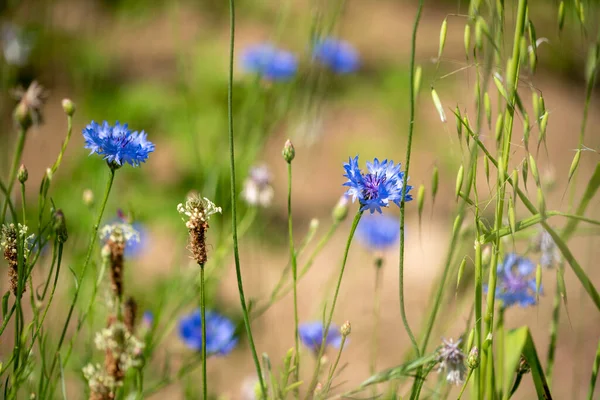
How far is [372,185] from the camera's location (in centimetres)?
56

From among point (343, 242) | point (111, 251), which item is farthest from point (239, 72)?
point (111, 251)

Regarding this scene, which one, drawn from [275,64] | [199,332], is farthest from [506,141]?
[275,64]

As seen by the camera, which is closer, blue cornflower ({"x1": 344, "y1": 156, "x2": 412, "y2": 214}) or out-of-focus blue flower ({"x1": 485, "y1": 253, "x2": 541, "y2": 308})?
blue cornflower ({"x1": 344, "y1": 156, "x2": 412, "y2": 214})

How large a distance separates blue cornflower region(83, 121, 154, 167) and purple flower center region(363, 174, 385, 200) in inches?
7.6

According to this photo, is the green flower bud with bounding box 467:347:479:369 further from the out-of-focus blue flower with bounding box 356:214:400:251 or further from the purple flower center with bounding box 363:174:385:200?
the out-of-focus blue flower with bounding box 356:214:400:251

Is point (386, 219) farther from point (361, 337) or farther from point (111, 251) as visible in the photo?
point (111, 251)

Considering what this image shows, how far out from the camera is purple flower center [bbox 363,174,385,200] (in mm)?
555

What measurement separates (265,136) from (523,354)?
0.53 metres

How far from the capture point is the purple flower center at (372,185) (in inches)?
21.8

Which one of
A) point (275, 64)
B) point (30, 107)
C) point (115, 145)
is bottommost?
point (115, 145)

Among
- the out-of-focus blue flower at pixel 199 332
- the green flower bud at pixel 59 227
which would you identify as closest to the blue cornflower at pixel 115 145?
the green flower bud at pixel 59 227

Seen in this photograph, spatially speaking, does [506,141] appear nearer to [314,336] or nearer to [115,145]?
[115,145]

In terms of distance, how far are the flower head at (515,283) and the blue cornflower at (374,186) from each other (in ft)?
0.65

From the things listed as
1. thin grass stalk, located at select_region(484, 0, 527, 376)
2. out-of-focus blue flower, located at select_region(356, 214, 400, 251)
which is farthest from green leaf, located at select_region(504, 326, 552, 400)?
out-of-focus blue flower, located at select_region(356, 214, 400, 251)
